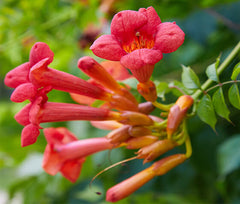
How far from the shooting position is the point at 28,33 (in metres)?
1.55

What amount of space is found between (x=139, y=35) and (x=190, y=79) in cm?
18

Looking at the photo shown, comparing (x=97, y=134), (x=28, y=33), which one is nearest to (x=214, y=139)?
(x=97, y=134)

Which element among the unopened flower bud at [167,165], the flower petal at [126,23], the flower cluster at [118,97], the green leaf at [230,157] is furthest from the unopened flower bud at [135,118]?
the green leaf at [230,157]

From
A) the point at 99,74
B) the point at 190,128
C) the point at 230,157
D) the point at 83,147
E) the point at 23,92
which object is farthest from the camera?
the point at 190,128

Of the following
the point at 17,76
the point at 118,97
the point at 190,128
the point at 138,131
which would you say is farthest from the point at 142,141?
the point at 190,128

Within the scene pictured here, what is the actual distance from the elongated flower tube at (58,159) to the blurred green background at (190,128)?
7.3 inches

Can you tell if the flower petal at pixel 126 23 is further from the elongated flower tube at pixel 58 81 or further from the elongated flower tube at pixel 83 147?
the elongated flower tube at pixel 83 147

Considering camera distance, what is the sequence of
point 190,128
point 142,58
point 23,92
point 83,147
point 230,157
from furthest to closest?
point 190,128, point 230,157, point 83,147, point 23,92, point 142,58

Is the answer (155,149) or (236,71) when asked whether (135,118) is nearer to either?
(155,149)

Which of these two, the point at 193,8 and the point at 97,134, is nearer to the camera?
the point at 193,8

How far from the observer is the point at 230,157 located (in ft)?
3.30

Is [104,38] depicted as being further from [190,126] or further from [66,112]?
[190,126]

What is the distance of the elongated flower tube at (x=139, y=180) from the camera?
74 cm

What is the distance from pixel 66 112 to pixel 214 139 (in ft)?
2.95
